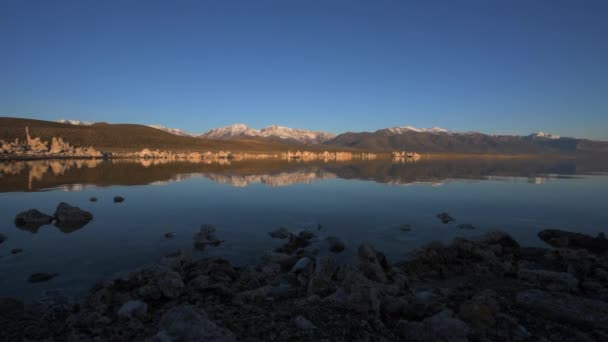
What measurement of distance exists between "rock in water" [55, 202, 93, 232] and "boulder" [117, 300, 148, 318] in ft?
31.4

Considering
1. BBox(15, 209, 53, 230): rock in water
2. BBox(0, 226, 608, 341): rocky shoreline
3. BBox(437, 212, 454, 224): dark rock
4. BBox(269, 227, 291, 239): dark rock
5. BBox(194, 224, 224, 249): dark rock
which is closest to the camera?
BBox(0, 226, 608, 341): rocky shoreline

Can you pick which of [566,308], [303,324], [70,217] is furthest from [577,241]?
[70,217]

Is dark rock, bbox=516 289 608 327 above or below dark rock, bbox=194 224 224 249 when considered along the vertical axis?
above

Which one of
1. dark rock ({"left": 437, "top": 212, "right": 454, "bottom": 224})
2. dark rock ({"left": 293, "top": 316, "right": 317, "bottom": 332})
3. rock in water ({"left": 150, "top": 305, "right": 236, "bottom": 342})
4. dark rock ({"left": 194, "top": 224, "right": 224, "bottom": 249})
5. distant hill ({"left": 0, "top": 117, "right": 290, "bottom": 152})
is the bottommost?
dark rock ({"left": 194, "top": 224, "right": 224, "bottom": 249})

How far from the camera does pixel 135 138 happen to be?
135m

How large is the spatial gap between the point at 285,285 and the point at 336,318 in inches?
94.4

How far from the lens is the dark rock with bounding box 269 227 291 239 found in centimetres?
1313

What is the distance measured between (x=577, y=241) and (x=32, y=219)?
20672 mm

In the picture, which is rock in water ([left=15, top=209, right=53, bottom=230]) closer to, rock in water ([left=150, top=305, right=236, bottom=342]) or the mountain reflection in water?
the mountain reflection in water

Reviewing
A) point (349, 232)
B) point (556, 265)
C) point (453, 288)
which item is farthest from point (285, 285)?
point (556, 265)

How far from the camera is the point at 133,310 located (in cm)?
635

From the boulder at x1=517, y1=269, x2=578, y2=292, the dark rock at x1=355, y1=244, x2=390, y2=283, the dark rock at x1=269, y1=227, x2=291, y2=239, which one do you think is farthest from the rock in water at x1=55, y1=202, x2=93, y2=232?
the boulder at x1=517, y1=269, x2=578, y2=292

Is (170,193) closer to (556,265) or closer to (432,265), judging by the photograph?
(432,265)

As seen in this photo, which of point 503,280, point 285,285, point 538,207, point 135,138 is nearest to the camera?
point 285,285
